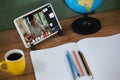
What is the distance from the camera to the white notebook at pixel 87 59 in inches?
34.6

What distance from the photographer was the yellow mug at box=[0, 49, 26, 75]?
86 centimetres

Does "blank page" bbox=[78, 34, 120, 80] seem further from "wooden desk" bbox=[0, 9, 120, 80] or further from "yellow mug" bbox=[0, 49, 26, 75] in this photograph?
"yellow mug" bbox=[0, 49, 26, 75]

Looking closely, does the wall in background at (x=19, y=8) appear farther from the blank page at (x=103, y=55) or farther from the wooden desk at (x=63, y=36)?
the blank page at (x=103, y=55)

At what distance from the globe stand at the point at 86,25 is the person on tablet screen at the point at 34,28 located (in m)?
0.16

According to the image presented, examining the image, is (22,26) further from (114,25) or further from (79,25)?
(114,25)

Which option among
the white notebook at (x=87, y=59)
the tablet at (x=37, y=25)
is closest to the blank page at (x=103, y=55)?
the white notebook at (x=87, y=59)

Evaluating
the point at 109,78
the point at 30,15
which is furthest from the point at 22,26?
the point at 109,78

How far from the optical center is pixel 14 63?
860mm

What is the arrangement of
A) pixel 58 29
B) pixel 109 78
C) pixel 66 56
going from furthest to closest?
pixel 58 29
pixel 66 56
pixel 109 78

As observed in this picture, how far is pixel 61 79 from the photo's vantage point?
0.87 metres

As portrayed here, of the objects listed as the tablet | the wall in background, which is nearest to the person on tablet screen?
the tablet

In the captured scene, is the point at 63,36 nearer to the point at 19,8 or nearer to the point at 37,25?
the point at 37,25

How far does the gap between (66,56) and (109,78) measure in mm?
194

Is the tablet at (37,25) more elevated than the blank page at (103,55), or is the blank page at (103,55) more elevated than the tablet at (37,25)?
the tablet at (37,25)
